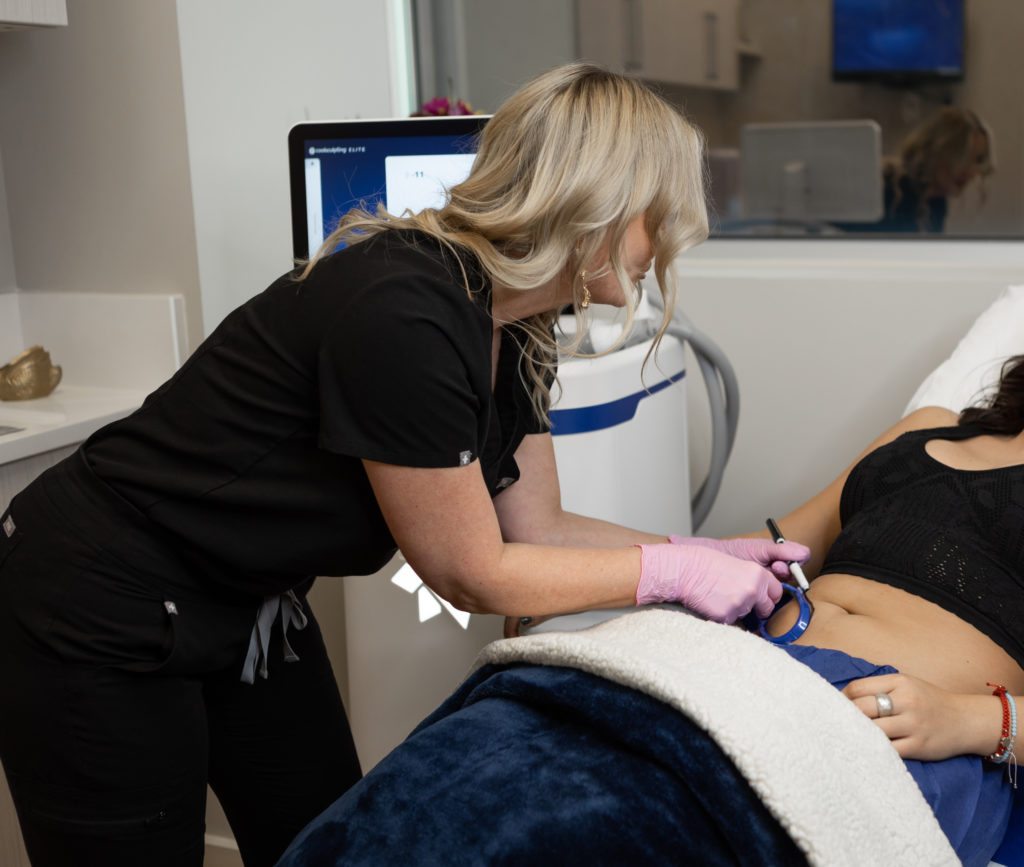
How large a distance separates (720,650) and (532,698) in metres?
0.18

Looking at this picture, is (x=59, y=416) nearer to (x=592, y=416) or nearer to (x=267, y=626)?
(x=267, y=626)

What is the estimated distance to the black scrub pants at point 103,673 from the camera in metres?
1.04

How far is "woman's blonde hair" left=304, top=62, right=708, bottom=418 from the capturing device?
3.13 ft

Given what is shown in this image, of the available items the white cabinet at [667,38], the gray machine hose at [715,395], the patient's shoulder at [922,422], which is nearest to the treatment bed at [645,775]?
the patient's shoulder at [922,422]

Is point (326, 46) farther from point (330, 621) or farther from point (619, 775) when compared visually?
point (619, 775)

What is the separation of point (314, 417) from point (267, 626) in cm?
29

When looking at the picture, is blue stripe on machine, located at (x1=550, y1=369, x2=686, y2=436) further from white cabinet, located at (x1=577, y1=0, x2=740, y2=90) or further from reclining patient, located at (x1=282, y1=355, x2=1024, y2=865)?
white cabinet, located at (x1=577, y1=0, x2=740, y2=90)

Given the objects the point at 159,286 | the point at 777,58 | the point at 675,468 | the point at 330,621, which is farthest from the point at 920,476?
the point at 777,58

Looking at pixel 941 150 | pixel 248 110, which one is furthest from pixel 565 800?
→ pixel 941 150

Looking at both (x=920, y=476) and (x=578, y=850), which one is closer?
(x=578, y=850)

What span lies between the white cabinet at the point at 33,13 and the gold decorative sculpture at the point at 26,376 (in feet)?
1.77

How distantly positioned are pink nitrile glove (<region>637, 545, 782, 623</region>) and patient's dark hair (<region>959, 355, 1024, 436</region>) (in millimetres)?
548

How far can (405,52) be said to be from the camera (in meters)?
2.45

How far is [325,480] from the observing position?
3.30 feet
